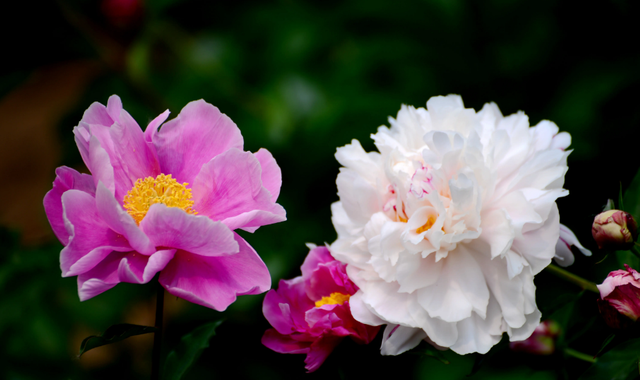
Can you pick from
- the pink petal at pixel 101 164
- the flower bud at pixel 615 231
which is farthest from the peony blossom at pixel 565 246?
the pink petal at pixel 101 164

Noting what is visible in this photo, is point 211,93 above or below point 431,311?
below

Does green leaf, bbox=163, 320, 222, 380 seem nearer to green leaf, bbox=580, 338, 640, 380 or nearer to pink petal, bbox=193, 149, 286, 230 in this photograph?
pink petal, bbox=193, 149, 286, 230

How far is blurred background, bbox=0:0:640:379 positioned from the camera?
1.19 metres

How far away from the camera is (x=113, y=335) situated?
50 cm

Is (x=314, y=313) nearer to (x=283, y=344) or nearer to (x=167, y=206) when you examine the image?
(x=283, y=344)

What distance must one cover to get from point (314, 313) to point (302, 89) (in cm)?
107

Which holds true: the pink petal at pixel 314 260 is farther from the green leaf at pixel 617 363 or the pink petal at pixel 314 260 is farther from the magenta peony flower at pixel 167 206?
the green leaf at pixel 617 363

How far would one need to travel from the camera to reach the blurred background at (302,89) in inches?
46.8

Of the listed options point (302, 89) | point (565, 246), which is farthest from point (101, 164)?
point (302, 89)

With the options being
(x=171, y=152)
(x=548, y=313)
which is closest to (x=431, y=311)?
(x=548, y=313)

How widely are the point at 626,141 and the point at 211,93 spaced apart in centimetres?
107

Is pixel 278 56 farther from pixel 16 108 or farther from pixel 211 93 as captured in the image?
pixel 16 108

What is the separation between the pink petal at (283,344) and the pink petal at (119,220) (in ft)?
0.62

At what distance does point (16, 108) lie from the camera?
3549mm
